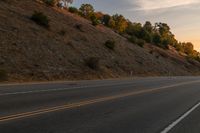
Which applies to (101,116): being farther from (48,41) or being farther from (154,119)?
(48,41)

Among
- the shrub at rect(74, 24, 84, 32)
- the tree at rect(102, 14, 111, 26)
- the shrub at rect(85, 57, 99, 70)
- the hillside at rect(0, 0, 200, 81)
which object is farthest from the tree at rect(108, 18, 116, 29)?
the shrub at rect(85, 57, 99, 70)

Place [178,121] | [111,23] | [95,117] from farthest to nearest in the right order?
[111,23] → [95,117] → [178,121]

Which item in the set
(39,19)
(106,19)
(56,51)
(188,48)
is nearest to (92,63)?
(56,51)

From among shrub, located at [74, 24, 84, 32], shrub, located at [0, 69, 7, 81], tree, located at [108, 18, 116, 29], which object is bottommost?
shrub, located at [0, 69, 7, 81]

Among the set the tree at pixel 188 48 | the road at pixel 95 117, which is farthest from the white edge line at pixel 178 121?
the tree at pixel 188 48

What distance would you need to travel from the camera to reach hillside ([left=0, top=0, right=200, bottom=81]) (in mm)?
36281

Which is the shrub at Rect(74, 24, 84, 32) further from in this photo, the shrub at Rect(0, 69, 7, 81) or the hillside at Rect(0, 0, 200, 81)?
the shrub at Rect(0, 69, 7, 81)

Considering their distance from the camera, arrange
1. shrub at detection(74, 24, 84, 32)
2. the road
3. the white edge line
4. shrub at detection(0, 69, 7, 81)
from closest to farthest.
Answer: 1. the road
2. the white edge line
3. shrub at detection(0, 69, 7, 81)
4. shrub at detection(74, 24, 84, 32)

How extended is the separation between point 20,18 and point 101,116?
36207 mm

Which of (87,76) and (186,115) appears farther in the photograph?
(87,76)

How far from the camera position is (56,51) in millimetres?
43969

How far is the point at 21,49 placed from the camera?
1519 inches

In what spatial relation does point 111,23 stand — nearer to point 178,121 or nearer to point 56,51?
point 56,51

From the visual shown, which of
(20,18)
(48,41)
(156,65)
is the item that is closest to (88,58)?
(48,41)
